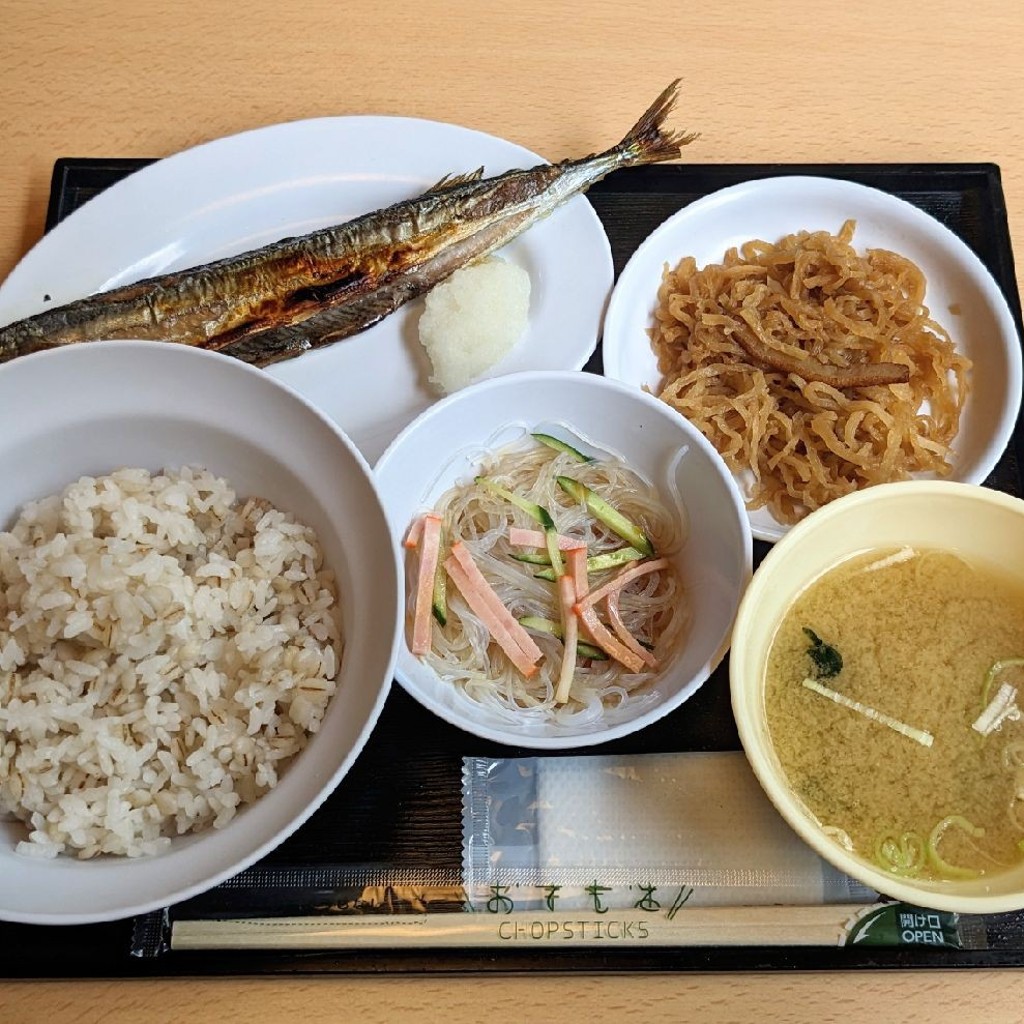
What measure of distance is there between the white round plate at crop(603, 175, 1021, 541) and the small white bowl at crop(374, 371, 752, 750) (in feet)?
0.60

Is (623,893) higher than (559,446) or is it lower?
lower

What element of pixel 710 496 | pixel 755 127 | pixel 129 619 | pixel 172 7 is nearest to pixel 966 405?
pixel 710 496

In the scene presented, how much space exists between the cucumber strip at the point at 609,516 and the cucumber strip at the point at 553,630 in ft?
0.68

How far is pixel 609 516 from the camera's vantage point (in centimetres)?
164

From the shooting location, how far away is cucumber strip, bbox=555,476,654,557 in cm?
164

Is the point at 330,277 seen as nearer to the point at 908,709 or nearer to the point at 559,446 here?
the point at 559,446

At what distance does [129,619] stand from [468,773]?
61 cm

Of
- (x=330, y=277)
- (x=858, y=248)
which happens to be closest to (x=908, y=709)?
(x=858, y=248)

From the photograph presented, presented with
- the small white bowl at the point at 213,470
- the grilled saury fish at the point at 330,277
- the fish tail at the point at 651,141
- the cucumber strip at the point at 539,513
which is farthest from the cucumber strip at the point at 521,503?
the fish tail at the point at 651,141

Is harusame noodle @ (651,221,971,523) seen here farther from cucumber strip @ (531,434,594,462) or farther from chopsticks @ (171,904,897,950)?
chopsticks @ (171,904,897,950)

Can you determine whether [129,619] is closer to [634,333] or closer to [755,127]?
[634,333]

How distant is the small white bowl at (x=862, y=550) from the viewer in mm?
1197

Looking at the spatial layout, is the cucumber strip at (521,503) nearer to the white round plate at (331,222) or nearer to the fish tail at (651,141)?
the white round plate at (331,222)

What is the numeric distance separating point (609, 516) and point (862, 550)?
442 millimetres
